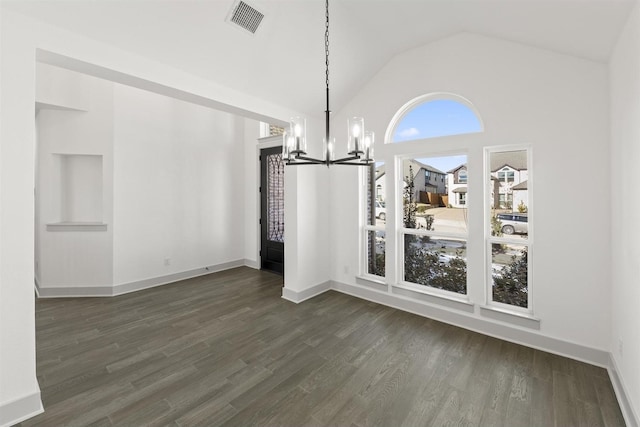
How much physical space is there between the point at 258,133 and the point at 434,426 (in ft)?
17.7

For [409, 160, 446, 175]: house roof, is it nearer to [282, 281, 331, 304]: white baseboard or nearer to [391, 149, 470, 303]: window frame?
[391, 149, 470, 303]: window frame

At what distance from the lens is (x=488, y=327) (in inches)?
124

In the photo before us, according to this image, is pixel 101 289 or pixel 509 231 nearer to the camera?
pixel 509 231

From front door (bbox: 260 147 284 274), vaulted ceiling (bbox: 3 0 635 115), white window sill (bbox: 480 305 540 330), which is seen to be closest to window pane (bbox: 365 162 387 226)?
vaulted ceiling (bbox: 3 0 635 115)

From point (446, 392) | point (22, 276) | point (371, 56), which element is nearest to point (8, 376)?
point (22, 276)

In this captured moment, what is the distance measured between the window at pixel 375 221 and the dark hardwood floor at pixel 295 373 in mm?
742

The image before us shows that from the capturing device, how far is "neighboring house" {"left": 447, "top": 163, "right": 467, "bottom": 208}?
135 inches

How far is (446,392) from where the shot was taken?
2.25 m

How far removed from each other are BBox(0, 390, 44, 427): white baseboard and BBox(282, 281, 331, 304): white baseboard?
265cm

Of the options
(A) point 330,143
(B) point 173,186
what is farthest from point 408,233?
(B) point 173,186

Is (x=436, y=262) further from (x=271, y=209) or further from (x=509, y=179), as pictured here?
(x=271, y=209)

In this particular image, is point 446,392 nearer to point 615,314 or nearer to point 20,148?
point 615,314

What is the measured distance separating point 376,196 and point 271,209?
2407mm

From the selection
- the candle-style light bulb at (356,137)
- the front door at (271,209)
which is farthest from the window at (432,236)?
the front door at (271,209)
